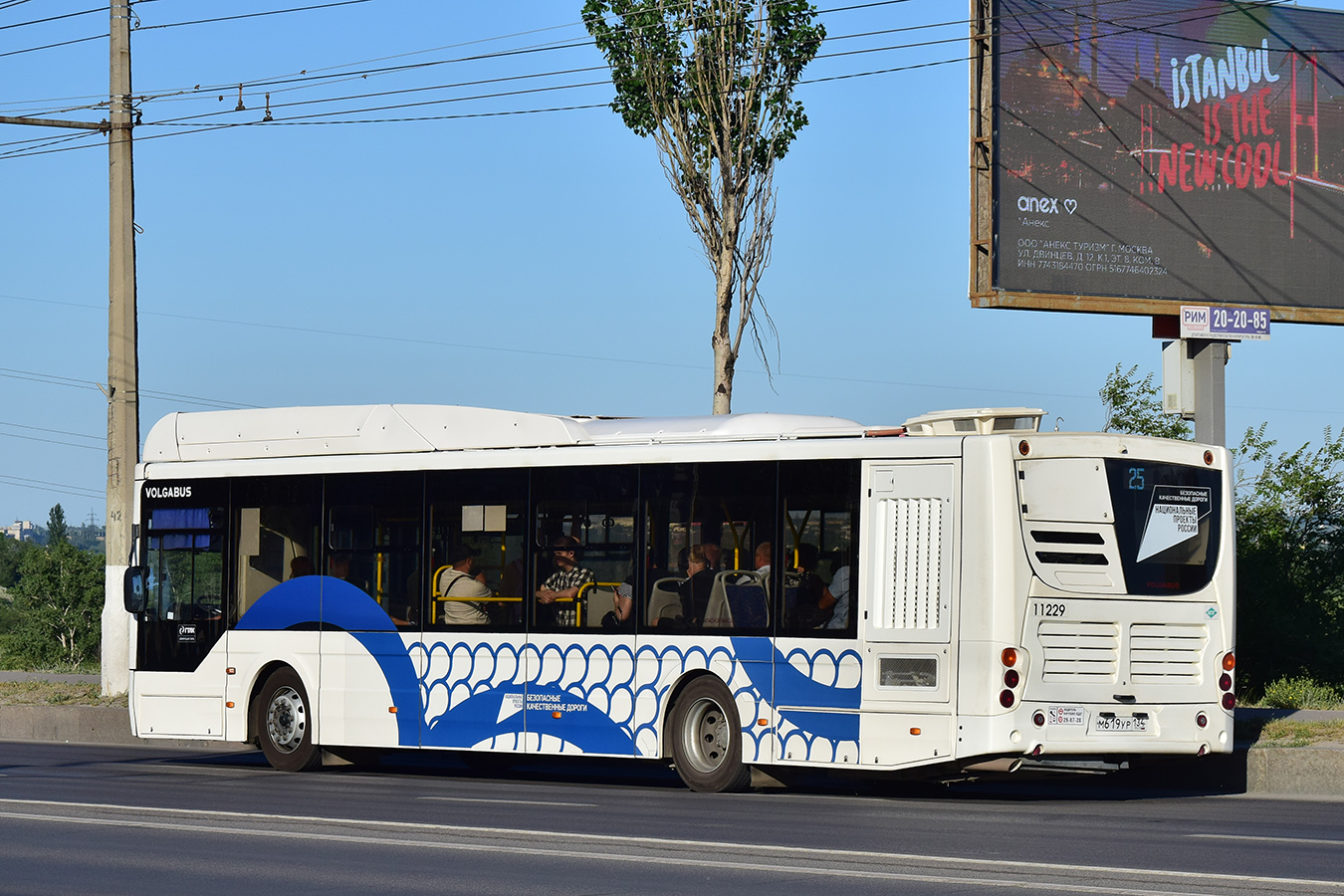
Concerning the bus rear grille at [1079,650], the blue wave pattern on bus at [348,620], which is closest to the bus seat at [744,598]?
the bus rear grille at [1079,650]

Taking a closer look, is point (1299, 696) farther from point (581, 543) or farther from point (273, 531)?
point (273, 531)

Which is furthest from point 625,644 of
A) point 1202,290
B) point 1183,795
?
point 1202,290

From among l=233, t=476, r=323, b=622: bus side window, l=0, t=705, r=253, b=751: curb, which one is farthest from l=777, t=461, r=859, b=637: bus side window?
l=0, t=705, r=253, b=751: curb

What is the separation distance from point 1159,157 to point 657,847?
1245cm

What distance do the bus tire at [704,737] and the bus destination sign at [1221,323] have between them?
26.3 ft

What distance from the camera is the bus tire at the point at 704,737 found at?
14.7 meters

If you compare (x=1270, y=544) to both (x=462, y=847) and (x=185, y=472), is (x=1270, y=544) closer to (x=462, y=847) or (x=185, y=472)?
(x=185, y=472)

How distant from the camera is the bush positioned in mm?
18047

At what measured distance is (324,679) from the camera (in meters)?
17.3

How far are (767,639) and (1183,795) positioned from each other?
362 centimetres

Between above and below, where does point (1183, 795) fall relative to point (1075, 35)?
below

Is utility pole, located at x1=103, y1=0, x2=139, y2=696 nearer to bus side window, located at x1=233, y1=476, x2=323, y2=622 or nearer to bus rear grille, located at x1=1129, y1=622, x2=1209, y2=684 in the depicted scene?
bus side window, located at x1=233, y1=476, x2=323, y2=622

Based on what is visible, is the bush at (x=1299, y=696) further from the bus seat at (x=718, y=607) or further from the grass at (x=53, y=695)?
the grass at (x=53, y=695)

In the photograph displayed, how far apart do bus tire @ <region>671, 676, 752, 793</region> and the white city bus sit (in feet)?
0.08
